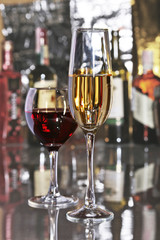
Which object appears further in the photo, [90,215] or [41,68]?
[41,68]

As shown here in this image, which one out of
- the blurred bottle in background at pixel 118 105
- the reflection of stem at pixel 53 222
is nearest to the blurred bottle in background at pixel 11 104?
the blurred bottle in background at pixel 118 105

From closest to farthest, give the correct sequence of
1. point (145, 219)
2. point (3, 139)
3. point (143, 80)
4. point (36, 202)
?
point (145, 219), point (36, 202), point (143, 80), point (3, 139)

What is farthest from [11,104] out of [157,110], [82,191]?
[82,191]

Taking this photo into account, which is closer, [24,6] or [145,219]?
[145,219]

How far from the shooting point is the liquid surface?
0.60 m

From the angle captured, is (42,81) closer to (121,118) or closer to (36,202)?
(121,118)

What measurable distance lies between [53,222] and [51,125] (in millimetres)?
195

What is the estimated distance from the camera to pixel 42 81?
1.40m

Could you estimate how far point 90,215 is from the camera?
0.58 meters

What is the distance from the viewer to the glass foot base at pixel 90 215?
0.56 meters

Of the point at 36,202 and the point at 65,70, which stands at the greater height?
the point at 65,70

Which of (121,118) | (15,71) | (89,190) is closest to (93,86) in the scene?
(89,190)

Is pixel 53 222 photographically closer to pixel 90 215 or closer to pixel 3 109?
pixel 90 215

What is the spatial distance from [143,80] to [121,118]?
128mm
